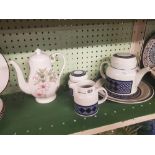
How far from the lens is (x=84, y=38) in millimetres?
1003

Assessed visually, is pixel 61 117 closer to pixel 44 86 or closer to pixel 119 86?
pixel 44 86

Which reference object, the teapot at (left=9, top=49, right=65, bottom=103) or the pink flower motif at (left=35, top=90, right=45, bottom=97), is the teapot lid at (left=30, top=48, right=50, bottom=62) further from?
the pink flower motif at (left=35, top=90, right=45, bottom=97)

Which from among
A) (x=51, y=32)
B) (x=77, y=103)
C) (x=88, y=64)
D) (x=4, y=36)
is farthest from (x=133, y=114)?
(x=4, y=36)

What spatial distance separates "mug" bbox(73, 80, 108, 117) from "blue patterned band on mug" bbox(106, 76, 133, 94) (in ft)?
0.40

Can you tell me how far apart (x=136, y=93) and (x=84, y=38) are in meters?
0.33

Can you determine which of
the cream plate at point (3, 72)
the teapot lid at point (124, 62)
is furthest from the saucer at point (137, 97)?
the cream plate at point (3, 72)

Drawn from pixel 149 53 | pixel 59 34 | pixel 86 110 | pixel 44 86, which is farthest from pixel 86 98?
pixel 149 53

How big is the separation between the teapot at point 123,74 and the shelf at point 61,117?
0.07 metres

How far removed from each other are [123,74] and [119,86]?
6 cm

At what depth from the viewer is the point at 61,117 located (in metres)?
0.84

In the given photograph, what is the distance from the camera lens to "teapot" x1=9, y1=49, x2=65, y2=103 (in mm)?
818

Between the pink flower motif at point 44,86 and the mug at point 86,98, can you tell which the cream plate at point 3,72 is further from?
the mug at point 86,98

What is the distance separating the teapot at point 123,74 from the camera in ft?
2.91
